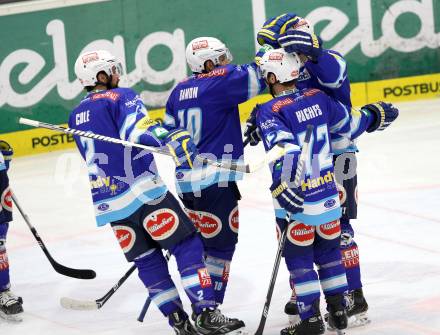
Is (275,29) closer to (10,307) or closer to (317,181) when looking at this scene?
(317,181)

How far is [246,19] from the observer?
10773 millimetres

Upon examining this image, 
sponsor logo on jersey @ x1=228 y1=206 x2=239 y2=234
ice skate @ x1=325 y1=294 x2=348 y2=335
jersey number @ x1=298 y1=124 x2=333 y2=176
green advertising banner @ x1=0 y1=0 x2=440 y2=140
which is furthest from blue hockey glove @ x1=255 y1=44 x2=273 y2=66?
green advertising banner @ x1=0 y1=0 x2=440 y2=140

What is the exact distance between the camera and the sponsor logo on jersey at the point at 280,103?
179 inches

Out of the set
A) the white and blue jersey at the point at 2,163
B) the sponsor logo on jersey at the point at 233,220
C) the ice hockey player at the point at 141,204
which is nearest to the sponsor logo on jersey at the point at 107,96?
the ice hockey player at the point at 141,204

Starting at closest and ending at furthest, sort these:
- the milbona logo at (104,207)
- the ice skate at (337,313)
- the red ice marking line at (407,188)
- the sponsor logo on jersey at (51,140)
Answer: the ice skate at (337,313) → the milbona logo at (104,207) → the red ice marking line at (407,188) → the sponsor logo on jersey at (51,140)

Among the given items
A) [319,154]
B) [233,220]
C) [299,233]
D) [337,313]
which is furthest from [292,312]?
[319,154]

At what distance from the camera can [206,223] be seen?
511cm

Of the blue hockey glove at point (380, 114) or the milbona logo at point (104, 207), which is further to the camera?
the blue hockey glove at point (380, 114)

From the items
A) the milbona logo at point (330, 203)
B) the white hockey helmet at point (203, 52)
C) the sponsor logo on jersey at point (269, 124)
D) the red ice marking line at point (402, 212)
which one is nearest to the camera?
the sponsor logo on jersey at point (269, 124)

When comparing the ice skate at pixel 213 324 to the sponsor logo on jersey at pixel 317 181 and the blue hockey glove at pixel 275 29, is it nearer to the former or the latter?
the sponsor logo on jersey at pixel 317 181

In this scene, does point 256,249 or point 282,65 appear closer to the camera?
point 282,65

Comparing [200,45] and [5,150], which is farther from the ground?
[200,45]

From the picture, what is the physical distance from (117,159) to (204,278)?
27.2 inches

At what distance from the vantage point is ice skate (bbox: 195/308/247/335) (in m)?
4.79
